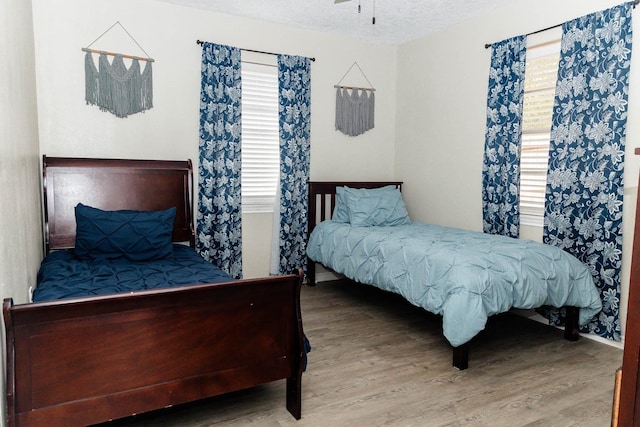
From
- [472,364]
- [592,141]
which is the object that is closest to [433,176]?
[592,141]

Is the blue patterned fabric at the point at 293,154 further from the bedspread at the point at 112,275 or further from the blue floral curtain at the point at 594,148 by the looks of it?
the blue floral curtain at the point at 594,148

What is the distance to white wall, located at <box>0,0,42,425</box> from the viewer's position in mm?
Answer: 1634

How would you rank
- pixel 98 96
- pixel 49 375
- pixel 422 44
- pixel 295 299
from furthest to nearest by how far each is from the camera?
1. pixel 422 44
2. pixel 98 96
3. pixel 295 299
4. pixel 49 375

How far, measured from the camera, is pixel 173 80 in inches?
153

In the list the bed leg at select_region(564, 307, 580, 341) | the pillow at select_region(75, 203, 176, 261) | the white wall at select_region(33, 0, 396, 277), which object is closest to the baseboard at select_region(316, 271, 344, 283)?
the white wall at select_region(33, 0, 396, 277)

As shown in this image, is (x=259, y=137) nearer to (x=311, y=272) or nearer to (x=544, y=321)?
(x=311, y=272)

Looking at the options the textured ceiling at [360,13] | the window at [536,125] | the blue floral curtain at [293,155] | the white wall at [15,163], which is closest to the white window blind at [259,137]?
the blue floral curtain at [293,155]

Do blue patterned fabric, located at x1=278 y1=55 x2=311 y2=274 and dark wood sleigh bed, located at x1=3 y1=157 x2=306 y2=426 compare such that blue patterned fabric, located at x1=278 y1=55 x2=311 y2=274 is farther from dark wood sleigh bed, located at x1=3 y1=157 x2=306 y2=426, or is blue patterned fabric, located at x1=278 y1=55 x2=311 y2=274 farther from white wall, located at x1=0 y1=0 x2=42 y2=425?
dark wood sleigh bed, located at x1=3 y1=157 x2=306 y2=426

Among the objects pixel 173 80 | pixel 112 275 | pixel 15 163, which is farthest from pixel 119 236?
pixel 173 80

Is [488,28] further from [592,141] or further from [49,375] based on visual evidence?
[49,375]

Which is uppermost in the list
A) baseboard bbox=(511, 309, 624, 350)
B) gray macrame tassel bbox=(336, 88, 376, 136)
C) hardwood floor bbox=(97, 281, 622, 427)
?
gray macrame tassel bbox=(336, 88, 376, 136)

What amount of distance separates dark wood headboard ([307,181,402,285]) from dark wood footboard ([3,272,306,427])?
2478 millimetres

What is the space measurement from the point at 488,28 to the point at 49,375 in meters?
4.04

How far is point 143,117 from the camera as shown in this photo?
379 centimetres
